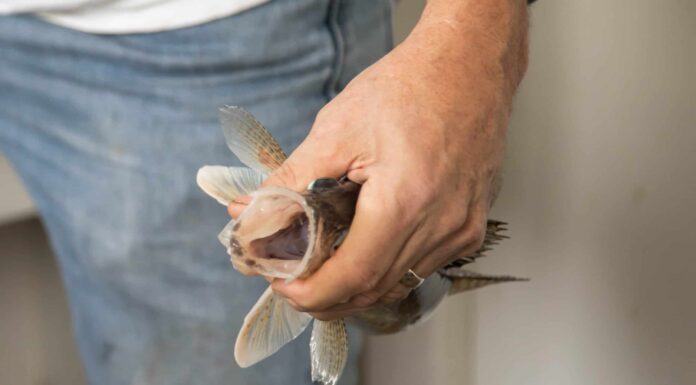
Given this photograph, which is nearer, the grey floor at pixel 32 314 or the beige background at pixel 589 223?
the beige background at pixel 589 223

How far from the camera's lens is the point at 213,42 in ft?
1.89

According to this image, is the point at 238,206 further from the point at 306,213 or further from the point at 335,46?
the point at 335,46

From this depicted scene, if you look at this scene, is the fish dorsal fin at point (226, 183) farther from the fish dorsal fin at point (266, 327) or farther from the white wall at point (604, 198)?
the white wall at point (604, 198)

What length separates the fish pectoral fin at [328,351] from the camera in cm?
45

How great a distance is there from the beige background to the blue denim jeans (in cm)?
27

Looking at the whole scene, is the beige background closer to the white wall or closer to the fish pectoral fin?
the white wall

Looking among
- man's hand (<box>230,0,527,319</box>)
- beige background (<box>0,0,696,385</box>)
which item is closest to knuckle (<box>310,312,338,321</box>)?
man's hand (<box>230,0,527,319</box>)

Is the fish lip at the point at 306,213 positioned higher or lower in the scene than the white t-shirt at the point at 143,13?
lower

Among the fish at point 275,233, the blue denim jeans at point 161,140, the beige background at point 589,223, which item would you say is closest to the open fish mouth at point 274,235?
the fish at point 275,233

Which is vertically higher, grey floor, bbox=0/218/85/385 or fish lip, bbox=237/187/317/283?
fish lip, bbox=237/187/317/283

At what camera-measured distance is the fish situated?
35 cm

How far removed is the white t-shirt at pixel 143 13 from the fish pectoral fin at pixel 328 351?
0.78 ft

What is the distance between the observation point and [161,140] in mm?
595

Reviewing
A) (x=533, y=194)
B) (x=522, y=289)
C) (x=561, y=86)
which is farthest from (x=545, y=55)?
(x=522, y=289)
